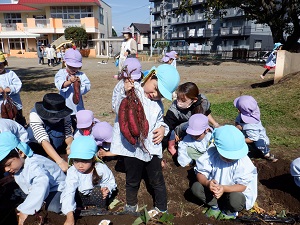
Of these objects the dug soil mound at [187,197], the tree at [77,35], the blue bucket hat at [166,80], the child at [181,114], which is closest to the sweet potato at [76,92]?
the dug soil mound at [187,197]

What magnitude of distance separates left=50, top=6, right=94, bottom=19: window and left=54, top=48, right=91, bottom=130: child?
34609 mm

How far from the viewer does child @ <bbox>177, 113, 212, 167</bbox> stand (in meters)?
3.19

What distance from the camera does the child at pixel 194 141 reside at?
3.19 meters

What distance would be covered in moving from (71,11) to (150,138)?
122 ft

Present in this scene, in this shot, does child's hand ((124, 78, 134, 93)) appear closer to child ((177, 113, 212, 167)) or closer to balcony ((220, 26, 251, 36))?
child ((177, 113, 212, 167))

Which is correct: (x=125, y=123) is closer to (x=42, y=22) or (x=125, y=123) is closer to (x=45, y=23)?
(x=45, y=23)

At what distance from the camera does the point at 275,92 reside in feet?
23.1

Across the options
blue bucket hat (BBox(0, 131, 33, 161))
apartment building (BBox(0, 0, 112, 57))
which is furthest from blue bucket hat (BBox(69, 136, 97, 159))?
apartment building (BBox(0, 0, 112, 57))

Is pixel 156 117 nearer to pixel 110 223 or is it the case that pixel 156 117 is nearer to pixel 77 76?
pixel 110 223

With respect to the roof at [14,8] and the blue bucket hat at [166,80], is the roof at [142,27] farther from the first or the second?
the blue bucket hat at [166,80]

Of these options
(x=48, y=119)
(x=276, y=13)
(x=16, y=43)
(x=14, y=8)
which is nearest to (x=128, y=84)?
(x=48, y=119)

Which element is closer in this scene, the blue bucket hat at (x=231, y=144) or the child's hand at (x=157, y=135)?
the blue bucket hat at (x=231, y=144)

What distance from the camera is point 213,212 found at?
2.61 meters

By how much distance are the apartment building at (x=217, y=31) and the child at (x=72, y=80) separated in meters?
31.6
